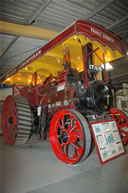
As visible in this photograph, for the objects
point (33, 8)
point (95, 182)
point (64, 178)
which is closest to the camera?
point (95, 182)

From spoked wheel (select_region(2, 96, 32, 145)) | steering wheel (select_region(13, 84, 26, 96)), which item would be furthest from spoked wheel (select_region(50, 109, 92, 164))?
steering wheel (select_region(13, 84, 26, 96))

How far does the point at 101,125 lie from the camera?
2.26m

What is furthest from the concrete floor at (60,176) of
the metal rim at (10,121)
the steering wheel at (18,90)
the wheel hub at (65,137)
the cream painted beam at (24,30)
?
the cream painted beam at (24,30)

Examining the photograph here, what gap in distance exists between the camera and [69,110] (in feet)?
7.21

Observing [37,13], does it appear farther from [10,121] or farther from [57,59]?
[10,121]

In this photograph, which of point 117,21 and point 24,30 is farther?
point 117,21

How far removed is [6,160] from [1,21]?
326 cm

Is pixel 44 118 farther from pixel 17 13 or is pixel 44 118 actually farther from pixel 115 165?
pixel 17 13

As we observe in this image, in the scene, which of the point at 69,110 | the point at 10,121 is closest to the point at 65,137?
the point at 69,110

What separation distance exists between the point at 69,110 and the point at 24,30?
9.61 ft

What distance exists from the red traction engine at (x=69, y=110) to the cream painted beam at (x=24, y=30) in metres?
1.29

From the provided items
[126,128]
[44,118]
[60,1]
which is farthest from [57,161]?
[60,1]

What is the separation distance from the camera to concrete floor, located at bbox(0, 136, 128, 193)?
145 cm

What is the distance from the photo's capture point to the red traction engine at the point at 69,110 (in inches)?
85.0
